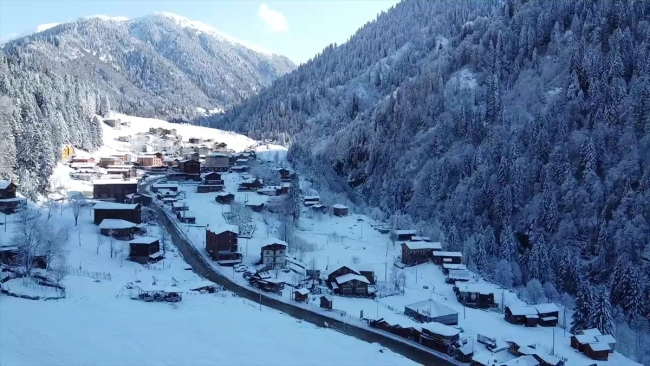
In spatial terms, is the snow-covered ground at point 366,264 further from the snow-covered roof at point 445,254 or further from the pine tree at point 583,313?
the snow-covered roof at point 445,254

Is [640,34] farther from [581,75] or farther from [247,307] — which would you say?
[247,307]

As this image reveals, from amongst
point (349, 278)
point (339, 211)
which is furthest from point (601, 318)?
point (339, 211)

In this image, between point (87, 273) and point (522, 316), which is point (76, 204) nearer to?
point (87, 273)

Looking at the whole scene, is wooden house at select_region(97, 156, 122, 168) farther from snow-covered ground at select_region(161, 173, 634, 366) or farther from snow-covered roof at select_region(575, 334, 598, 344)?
snow-covered roof at select_region(575, 334, 598, 344)

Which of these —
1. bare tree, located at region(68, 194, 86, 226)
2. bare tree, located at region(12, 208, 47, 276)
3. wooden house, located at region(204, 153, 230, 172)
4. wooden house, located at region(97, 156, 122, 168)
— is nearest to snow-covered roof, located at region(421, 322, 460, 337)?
bare tree, located at region(12, 208, 47, 276)

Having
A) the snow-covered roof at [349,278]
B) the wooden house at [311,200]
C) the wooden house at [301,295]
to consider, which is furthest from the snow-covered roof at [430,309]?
the wooden house at [311,200]
